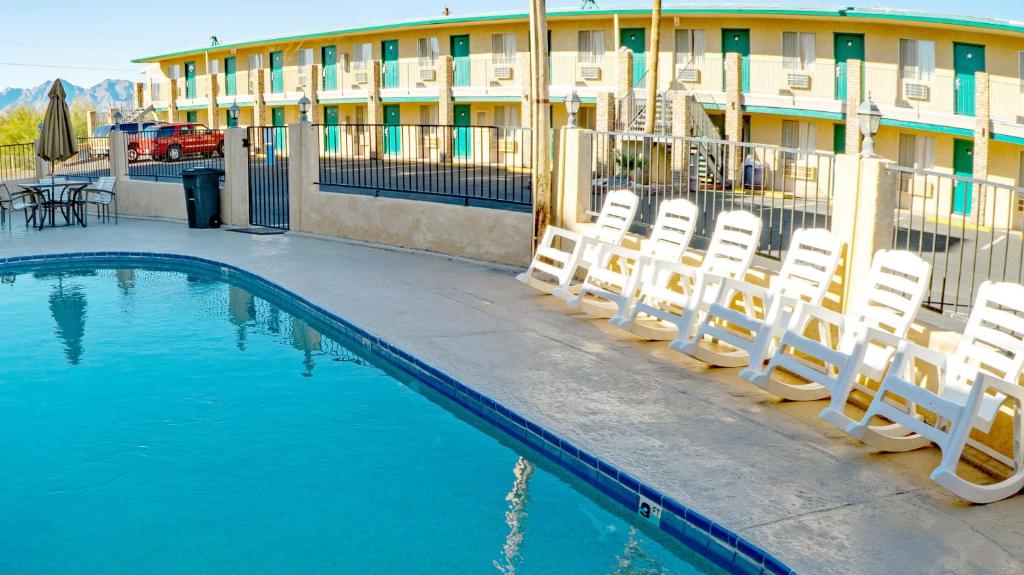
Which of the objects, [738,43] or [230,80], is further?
[230,80]

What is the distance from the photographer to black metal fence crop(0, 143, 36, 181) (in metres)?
23.0

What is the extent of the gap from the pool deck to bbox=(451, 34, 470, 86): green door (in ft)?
96.6

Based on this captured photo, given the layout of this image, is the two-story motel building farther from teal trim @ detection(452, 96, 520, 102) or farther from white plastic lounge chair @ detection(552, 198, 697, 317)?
white plastic lounge chair @ detection(552, 198, 697, 317)

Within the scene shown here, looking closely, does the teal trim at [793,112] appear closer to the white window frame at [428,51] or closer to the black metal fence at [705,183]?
the black metal fence at [705,183]

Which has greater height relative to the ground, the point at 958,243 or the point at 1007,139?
the point at 1007,139

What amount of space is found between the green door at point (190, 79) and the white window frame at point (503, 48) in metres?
22.1

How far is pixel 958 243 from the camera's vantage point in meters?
17.4

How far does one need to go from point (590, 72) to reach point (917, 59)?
11.1 meters

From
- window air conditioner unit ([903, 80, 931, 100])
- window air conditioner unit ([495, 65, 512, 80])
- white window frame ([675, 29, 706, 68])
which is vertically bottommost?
window air conditioner unit ([903, 80, 931, 100])

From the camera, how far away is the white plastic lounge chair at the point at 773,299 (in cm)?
764

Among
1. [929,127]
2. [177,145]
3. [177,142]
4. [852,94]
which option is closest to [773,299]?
[929,127]

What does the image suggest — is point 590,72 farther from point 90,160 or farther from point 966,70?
point 90,160

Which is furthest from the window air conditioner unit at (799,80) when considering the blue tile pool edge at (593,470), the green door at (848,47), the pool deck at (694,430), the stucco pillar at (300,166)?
the blue tile pool edge at (593,470)

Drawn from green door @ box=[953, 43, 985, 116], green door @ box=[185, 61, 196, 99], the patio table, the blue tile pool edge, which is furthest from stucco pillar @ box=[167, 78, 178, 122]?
the blue tile pool edge
